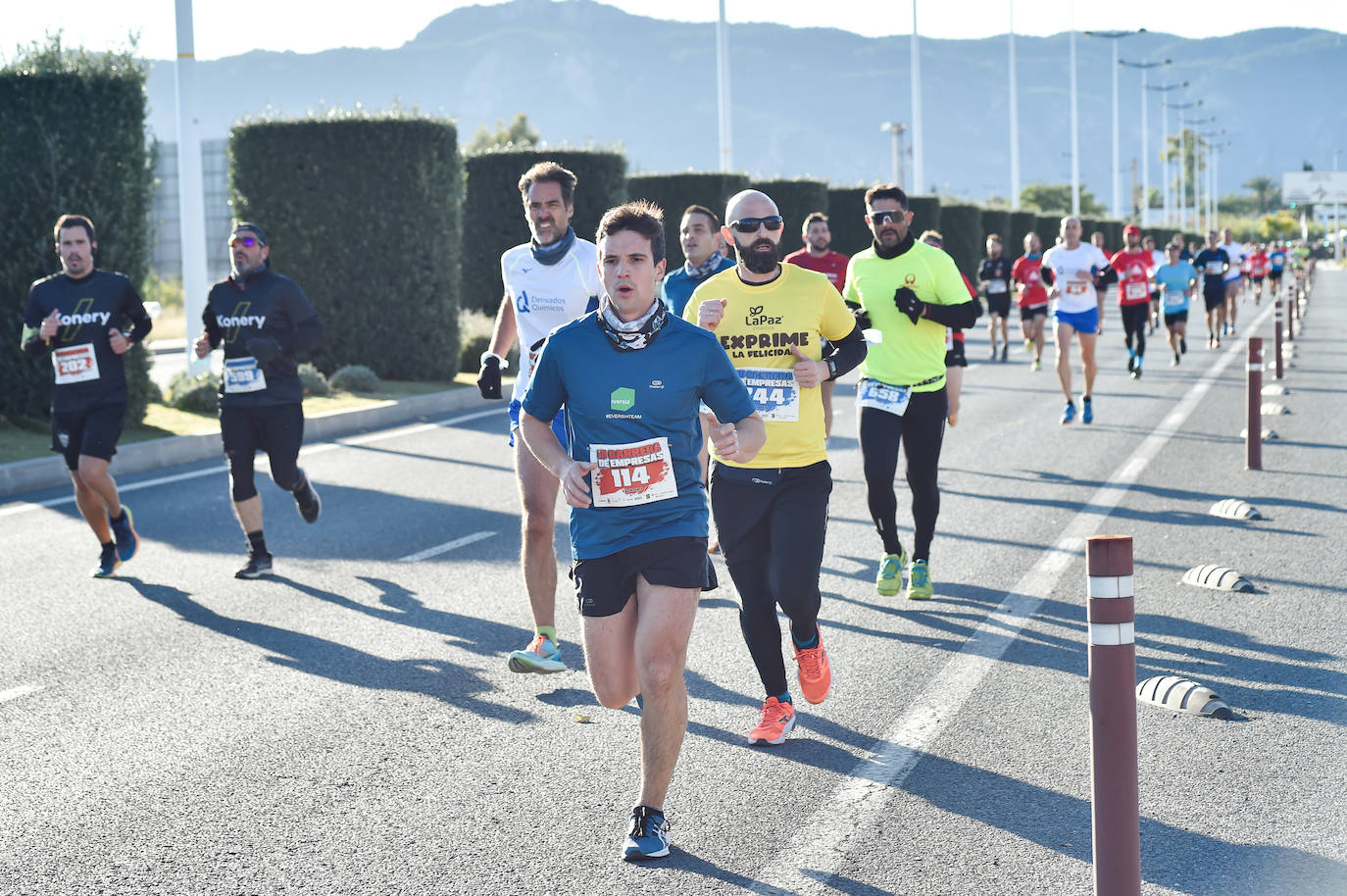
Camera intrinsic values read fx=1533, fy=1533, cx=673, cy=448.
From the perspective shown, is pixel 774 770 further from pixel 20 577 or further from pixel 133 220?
pixel 133 220

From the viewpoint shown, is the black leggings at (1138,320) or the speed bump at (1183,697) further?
the black leggings at (1138,320)

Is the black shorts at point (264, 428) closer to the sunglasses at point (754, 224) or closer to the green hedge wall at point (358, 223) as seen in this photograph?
the sunglasses at point (754, 224)

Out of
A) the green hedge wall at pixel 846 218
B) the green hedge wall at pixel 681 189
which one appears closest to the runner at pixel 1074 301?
the green hedge wall at pixel 681 189

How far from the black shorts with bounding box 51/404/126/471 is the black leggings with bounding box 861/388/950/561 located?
4.45 m

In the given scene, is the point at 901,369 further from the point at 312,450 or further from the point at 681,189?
the point at 681,189

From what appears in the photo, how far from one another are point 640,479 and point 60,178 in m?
12.6

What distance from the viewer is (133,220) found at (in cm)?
1578

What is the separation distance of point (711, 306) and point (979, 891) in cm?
240

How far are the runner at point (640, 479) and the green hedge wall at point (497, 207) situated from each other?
908 inches

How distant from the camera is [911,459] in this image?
8.16 metres

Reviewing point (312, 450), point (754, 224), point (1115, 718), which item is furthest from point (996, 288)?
point (1115, 718)

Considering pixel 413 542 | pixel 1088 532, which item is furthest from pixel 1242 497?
pixel 413 542

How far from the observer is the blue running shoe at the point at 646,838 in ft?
14.9

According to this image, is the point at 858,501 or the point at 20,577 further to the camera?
the point at 858,501
